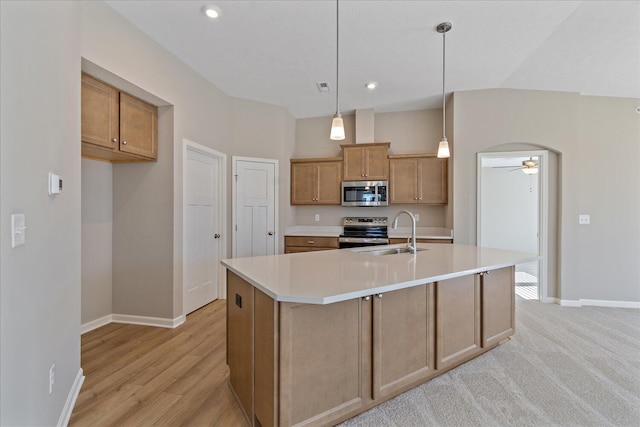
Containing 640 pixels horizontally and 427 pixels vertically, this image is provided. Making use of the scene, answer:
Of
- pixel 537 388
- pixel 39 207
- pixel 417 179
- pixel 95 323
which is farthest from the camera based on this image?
pixel 417 179

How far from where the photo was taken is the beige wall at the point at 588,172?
12.6 feet

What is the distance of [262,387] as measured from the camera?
4.96 ft

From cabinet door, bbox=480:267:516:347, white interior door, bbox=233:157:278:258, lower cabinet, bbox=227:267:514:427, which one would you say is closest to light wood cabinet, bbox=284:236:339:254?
white interior door, bbox=233:157:278:258

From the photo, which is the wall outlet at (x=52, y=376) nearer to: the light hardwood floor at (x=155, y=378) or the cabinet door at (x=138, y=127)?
the light hardwood floor at (x=155, y=378)

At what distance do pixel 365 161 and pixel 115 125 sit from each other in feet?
10.9

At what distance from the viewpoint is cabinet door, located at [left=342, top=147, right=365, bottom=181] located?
4.79m

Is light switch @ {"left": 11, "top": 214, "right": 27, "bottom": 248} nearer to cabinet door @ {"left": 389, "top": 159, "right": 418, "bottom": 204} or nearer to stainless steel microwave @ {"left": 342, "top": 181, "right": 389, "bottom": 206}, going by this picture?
stainless steel microwave @ {"left": 342, "top": 181, "right": 389, "bottom": 206}

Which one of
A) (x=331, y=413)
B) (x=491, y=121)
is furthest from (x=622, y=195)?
(x=331, y=413)

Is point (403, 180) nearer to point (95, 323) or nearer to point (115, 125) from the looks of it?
point (115, 125)

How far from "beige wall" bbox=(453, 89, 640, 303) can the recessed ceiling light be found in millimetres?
3408

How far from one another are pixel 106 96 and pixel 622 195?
19.6 ft

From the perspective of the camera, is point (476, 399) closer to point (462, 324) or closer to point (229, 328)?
point (462, 324)

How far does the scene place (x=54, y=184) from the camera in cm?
155

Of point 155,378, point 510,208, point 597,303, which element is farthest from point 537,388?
point 510,208
